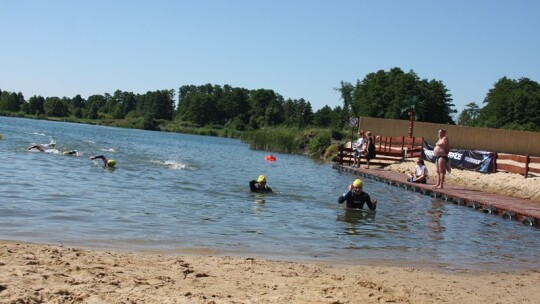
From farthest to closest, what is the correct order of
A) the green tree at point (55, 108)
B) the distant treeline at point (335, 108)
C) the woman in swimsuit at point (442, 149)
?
the green tree at point (55, 108), the distant treeline at point (335, 108), the woman in swimsuit at point (442, 149)

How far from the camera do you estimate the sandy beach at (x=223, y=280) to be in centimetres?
582

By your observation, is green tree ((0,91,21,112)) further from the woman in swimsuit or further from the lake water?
the woman in swimsuit

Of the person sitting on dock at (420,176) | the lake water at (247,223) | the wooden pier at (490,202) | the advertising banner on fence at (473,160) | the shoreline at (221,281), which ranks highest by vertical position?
the advertising banner on fence at (473,160)

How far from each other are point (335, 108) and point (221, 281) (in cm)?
14040

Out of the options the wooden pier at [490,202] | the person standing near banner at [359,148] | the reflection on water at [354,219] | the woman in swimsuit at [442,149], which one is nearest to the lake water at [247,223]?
the reflection on water at [354,219]

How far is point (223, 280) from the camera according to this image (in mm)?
6766

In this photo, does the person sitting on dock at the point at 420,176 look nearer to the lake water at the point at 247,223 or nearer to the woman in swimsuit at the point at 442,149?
the lake water at the point at 247,223

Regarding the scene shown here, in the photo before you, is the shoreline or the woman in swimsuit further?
the woman in swimsuit

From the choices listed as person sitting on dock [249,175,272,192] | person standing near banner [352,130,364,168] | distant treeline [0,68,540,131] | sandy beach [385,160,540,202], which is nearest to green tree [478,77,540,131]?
distant treeline [0,68,540,131]

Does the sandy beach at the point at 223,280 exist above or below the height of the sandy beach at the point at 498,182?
below

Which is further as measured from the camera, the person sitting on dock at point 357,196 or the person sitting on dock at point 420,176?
the person sitting on dock at point 420,176

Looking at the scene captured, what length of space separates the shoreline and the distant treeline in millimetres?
35741

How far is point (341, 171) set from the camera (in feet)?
106

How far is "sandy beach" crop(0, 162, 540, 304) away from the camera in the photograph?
582cm
